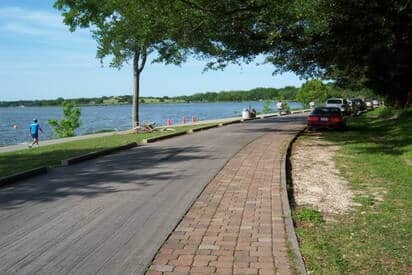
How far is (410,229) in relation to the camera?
264 inches

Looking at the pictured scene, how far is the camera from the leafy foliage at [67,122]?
35.5 metres

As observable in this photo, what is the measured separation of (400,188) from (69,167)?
309 inches

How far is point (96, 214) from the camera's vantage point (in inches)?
289

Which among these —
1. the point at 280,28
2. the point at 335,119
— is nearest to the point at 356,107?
the point at 335,119

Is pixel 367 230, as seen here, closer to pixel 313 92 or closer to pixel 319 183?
pixel 319 183

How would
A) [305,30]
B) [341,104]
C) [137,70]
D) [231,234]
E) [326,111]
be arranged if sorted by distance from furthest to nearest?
Answer: [341,104] → [137,70] → [326,111] → [305,30] → [231,234]

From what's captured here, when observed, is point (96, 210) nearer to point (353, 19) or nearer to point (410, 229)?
point (410, 229)

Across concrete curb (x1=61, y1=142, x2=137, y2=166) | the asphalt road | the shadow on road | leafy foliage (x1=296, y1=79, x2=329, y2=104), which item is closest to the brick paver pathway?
the asphalt road

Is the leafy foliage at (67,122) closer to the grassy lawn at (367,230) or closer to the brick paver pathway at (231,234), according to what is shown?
the grassy lawn at (367,230)

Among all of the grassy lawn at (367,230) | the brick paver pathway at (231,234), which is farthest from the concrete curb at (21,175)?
the grassy lawn at (367,230)

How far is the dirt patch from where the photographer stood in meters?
8.41

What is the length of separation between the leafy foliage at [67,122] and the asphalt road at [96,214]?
→ 23.2 metres

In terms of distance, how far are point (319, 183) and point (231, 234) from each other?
483 cm

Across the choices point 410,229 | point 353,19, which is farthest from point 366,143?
point 410,229
